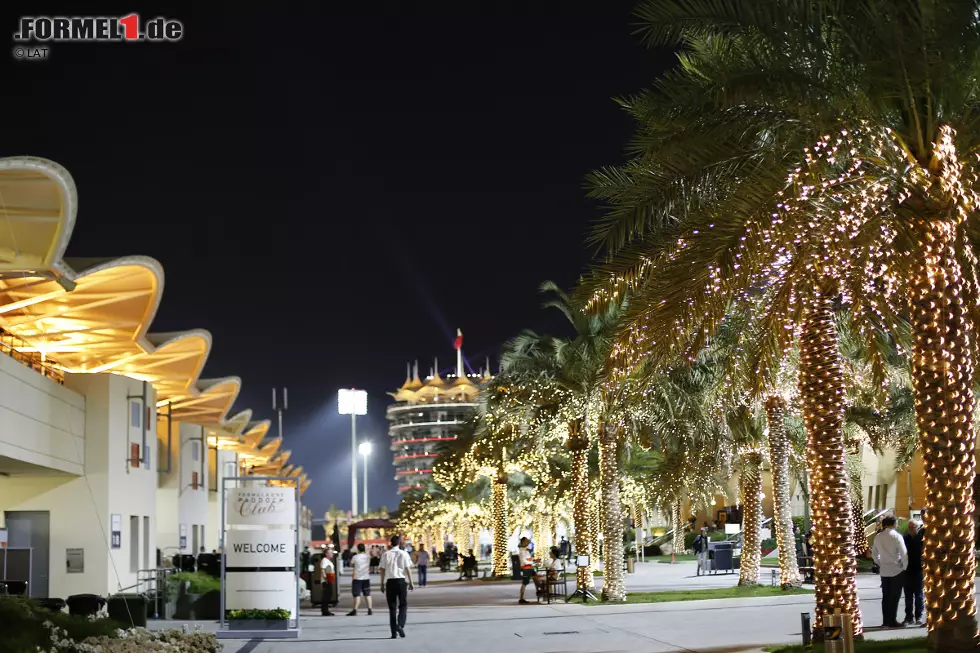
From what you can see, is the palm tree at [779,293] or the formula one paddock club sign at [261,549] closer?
the palm tree at [779,293]

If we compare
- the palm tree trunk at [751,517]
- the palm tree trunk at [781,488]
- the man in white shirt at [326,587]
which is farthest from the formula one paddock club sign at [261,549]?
the palm tree trunk at [751,517]

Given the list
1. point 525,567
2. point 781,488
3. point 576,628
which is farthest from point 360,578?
point 781,488

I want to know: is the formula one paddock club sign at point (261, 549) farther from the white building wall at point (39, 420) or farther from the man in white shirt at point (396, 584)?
the white building wall at point (39, 420)

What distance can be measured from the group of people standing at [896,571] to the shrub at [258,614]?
1032 centimetres

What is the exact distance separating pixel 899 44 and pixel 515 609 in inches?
707

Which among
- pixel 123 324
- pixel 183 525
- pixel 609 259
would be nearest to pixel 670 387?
pixel 609 259

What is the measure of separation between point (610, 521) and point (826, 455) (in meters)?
13.4

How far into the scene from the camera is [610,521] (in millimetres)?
27766

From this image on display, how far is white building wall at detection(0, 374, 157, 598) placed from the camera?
31500mm

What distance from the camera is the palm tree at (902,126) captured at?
11547mm

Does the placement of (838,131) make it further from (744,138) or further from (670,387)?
(670,387)

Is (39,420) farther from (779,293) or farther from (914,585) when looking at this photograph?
(914,585)

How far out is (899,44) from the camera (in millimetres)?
11406

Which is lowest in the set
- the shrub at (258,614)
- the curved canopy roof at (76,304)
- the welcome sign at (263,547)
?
the shrub at (258,614)
